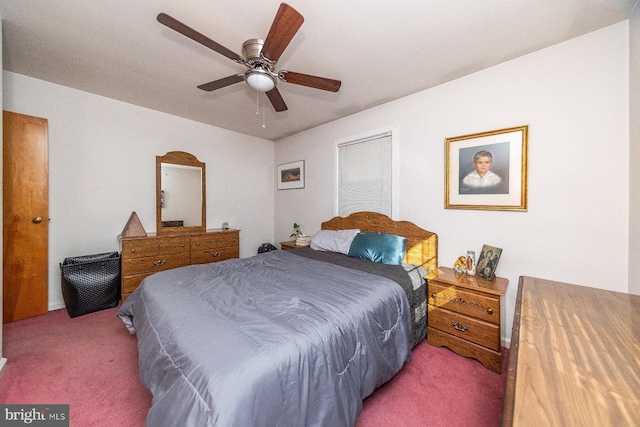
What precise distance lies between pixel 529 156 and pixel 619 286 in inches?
44.0

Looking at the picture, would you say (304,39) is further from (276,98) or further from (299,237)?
(299,237)

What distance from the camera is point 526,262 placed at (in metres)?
2.04

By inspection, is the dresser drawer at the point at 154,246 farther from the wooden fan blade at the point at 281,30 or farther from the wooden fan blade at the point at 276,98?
the wooden fan blade at the point at 281,30

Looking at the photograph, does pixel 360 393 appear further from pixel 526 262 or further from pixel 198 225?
pixel 198 225

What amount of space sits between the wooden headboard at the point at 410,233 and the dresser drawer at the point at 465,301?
0.42 meters

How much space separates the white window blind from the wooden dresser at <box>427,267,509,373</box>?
44.1 inches

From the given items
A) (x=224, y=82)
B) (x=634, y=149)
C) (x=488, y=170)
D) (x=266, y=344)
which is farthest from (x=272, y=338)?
(x=634, y=149)

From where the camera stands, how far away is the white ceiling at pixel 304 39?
1.57 metres

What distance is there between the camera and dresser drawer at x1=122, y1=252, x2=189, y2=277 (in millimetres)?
2848

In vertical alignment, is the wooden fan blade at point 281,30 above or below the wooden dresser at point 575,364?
above

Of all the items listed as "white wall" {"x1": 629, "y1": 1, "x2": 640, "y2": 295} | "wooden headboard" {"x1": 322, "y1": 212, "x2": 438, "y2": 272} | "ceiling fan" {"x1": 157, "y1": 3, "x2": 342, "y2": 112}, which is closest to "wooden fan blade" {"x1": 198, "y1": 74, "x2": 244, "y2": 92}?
"ceiling fan" {"x1": 157, "y1": 3, "x2": 342, "y2": 112}

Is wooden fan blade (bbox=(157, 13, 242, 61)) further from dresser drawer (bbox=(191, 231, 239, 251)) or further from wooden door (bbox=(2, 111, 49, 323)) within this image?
dresser drawer (bbox=(191, 231, 239, 251))

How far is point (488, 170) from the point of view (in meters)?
2.21

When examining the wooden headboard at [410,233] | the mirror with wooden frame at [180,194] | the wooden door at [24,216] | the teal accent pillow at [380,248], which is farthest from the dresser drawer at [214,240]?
the teal accent pillow at [380,248]
